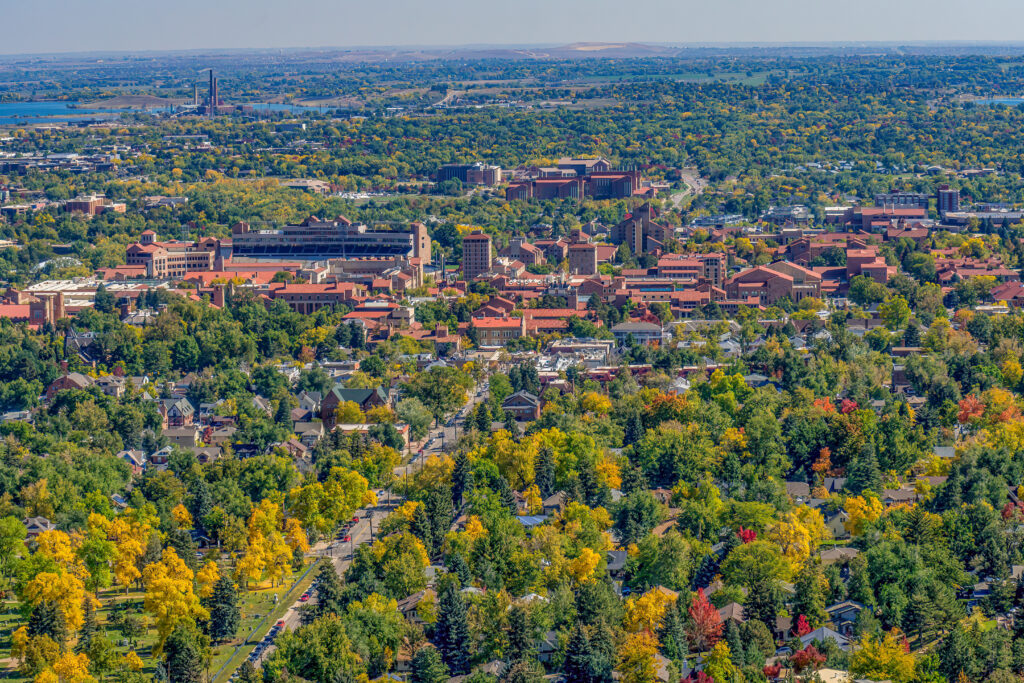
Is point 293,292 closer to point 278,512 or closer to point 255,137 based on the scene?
point 278,512

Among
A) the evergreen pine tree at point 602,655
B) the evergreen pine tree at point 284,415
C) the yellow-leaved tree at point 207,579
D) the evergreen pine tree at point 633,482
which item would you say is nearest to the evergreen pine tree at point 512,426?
the evergreen pine tree at point 633,482

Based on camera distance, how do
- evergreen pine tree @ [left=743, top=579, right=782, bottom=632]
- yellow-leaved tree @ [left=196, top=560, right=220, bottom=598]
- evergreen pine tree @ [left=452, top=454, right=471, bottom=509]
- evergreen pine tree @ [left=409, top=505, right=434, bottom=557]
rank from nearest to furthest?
evergreen pine tree @ [left=743, top=579, right=782, bottom=632] → yellow-leaved tree @ [left=196, top=560, right=220, bottom=598] → evergreen pine tree @ [left=409, top=505, right=434, bottom=557] → evergreen pine tree @ [left=452, top=454, right=471, bottom=509]

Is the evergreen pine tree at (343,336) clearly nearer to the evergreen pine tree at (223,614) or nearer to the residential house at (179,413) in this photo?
the residential house at (179,413)

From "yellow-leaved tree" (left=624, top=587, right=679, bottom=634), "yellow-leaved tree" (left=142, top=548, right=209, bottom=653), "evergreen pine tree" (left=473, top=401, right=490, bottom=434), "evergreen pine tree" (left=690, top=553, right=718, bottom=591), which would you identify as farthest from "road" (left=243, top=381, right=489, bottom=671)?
"evergreen pine tree" (left=690, top=553, right=718, bottom=591)

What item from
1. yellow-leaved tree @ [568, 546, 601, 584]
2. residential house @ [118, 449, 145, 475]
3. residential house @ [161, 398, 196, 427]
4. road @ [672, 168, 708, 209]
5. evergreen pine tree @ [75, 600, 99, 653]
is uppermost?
yellow-leaved tree @ [568, 546, 601, 584]

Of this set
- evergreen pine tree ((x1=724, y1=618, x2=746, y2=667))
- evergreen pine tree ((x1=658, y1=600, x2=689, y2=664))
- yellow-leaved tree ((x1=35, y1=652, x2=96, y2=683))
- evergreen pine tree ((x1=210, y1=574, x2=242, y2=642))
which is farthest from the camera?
evergreen pine tree ((x1=210, y1=574, x2=242, y2=642))

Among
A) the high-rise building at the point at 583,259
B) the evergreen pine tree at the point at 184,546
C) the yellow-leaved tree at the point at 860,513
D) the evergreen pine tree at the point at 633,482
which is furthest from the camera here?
the high-rise building at the point at 583,259

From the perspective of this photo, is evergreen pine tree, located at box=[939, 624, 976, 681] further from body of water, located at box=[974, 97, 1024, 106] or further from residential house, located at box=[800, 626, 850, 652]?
body of water, located at box=[974, 97, 1024, 106]

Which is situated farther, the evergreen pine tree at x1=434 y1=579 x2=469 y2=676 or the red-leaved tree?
the evergreen pine tree at x1=434 y1=579 x2=469 y2=676
